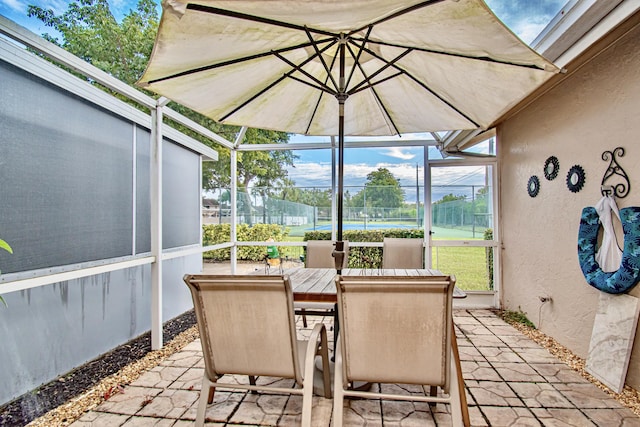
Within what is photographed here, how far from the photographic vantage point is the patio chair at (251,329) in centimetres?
170

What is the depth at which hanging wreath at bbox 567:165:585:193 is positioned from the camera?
9.63ft

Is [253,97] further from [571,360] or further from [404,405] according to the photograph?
[571,360]

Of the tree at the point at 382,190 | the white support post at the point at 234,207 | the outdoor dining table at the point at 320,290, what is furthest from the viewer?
the white support post at the point at 234,207

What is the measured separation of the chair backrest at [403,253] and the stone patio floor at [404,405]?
3.51ft

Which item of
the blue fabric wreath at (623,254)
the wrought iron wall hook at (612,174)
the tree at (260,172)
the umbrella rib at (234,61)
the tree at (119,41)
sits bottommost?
the blue fabric wreath at (623,254)

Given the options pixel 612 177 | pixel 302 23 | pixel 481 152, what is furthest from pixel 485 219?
pixel 302 23

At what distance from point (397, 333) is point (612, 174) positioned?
2325mm

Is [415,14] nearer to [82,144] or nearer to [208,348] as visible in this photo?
[208,348]

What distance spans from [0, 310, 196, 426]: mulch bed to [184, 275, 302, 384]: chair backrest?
1.33 meters

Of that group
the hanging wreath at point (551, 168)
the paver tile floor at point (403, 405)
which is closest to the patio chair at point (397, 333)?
the paver tile floor at point (403, 405)

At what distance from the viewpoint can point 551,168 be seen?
3.38m

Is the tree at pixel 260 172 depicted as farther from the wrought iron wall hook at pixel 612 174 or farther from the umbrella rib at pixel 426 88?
the wrought iron wall hook at pixel 612 174

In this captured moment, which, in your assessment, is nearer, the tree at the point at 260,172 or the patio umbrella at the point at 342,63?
the patio umbrella at the point at 342,63

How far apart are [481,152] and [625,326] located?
2.97m
